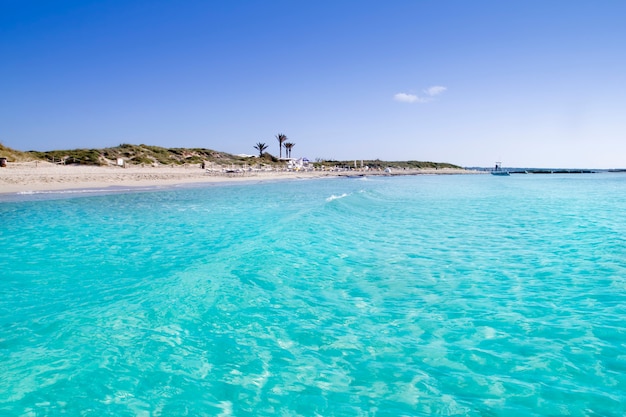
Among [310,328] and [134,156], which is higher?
[134,156]

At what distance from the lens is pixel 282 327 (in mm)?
6059

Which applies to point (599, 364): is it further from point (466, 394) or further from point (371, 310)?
point (371, 310)

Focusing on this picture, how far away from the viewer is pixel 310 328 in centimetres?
602

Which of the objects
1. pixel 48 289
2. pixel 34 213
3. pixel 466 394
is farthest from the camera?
pixel 34 213

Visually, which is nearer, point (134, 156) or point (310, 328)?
point (310, 328)

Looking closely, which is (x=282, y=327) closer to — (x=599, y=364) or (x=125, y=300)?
(x=125, y=300)

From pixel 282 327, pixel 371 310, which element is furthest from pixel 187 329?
pixel 371 310

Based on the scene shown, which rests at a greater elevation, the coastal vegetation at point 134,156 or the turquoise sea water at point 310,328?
the coastal vegetation at point 134,156

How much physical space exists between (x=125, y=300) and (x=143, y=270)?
2251mm

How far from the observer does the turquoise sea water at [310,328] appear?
164 inches

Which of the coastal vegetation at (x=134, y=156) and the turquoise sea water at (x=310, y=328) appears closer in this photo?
the turquoise sea water at (x=310, y=328)

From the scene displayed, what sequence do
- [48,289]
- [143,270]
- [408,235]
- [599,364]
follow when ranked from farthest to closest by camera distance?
[408,235]
[143,270]
[48,289]
[599,364]

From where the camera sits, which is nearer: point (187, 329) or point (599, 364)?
point (599, 364)

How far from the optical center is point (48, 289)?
25.6 ft
